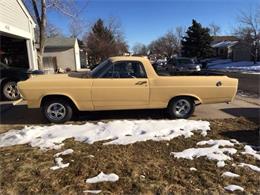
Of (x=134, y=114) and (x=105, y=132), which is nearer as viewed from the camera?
(x=105, y=132)

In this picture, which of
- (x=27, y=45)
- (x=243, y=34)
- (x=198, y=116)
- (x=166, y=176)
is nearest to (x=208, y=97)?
(x=198, y=116)

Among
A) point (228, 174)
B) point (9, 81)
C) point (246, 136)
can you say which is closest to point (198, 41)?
point (9, 81)

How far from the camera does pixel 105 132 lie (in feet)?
20.5

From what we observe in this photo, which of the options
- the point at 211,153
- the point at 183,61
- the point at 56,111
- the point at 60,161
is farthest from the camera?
the point at 183,61

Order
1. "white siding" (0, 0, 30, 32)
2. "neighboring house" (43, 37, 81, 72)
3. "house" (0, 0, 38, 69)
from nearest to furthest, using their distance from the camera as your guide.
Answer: "white siding" (0, 0, 30, 32) → "house" (0, 0, 38, 69) → "neighboring house" (43, 37, 81, 72)

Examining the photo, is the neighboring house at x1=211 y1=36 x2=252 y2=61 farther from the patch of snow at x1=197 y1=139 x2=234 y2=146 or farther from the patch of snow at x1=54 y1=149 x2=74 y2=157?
the patch of snow at x1=54 y1=149 x2=74 y2=157

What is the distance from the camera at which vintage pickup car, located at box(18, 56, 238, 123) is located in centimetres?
723

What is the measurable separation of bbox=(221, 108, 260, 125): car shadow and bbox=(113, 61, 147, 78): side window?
2761 millimetres

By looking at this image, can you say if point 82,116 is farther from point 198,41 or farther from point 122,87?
point 198,41

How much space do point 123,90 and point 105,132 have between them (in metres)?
1.49

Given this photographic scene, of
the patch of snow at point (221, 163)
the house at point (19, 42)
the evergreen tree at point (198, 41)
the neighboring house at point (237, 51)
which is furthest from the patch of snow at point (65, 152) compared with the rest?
the evergreen tree at point (198, 41)

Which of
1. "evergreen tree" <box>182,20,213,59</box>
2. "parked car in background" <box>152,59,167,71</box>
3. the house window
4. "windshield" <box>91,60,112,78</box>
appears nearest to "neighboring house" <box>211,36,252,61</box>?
"evergreen tree" <box>182,20,213,59</box>

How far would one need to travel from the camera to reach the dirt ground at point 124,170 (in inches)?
152

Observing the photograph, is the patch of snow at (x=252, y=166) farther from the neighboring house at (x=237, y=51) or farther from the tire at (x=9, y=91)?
the neighboring house at (x=237, y=51)
